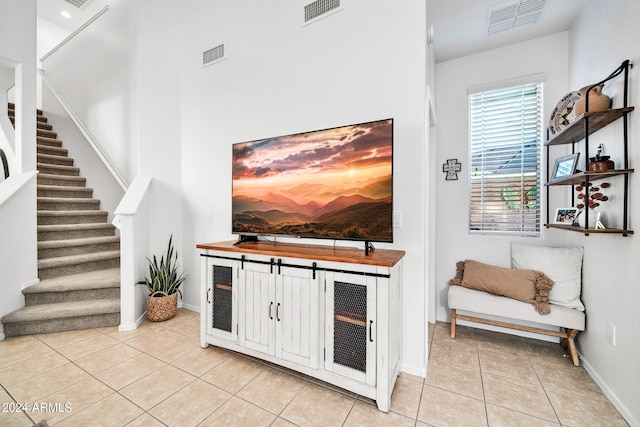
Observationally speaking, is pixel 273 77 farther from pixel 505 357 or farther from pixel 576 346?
pixel 576 346

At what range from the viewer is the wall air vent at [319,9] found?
237 centimetres

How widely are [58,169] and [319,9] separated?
15.2 feet

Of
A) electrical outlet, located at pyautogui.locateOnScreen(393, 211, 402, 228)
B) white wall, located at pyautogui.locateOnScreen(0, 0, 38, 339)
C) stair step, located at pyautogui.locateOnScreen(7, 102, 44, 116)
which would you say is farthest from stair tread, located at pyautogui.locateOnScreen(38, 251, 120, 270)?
electrical outlet, located at pyautogui.locateOnScreen(393, 211, 402, 228)

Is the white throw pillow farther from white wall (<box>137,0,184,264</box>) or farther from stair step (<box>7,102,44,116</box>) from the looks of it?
stair step (<box>7,102,44,116</box>)

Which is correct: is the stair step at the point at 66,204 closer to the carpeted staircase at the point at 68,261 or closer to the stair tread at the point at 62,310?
the carpeted staircase at the point at 68,261

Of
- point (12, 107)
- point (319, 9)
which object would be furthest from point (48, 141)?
point (319, 9)

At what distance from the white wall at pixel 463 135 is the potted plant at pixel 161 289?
3097 millimetres

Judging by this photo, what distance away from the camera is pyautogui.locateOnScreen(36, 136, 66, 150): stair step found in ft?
14.9

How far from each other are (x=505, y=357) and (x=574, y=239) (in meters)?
1.25

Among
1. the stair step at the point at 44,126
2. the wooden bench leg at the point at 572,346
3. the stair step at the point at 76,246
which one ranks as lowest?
the wooden bench leg at the point at 572,346

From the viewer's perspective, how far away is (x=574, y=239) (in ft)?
8.17

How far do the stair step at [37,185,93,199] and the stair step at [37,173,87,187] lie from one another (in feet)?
0.36

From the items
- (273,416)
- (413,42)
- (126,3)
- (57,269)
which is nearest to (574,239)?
(413,42)

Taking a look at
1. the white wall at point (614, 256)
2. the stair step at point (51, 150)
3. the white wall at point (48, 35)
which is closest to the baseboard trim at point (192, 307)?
the stair step at point (51, 150)
